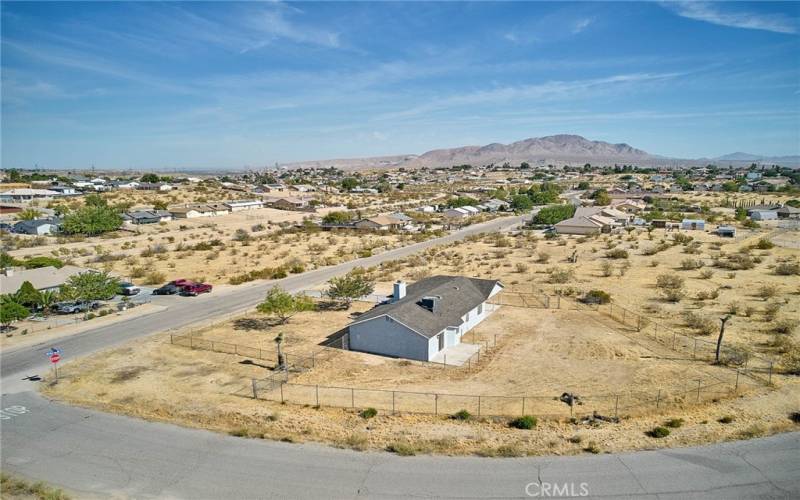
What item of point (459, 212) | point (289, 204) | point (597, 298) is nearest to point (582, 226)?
point (459, 212)

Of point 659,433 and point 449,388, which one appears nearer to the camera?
point 659,433

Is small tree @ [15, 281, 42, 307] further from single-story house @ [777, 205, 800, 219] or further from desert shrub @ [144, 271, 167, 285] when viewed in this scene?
single-story house @ [777, 205, 800, 219]

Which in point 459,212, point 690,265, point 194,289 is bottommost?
point 194,289

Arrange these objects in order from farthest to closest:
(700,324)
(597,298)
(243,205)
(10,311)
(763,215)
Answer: (243,205) → (763,215) → (597,298) → (10,311) → (700,324)

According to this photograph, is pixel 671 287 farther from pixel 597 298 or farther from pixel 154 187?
pixel 154 187

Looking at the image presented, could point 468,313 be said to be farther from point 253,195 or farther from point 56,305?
point 253,195

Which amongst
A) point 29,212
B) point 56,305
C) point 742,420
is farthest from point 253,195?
point 742,420
